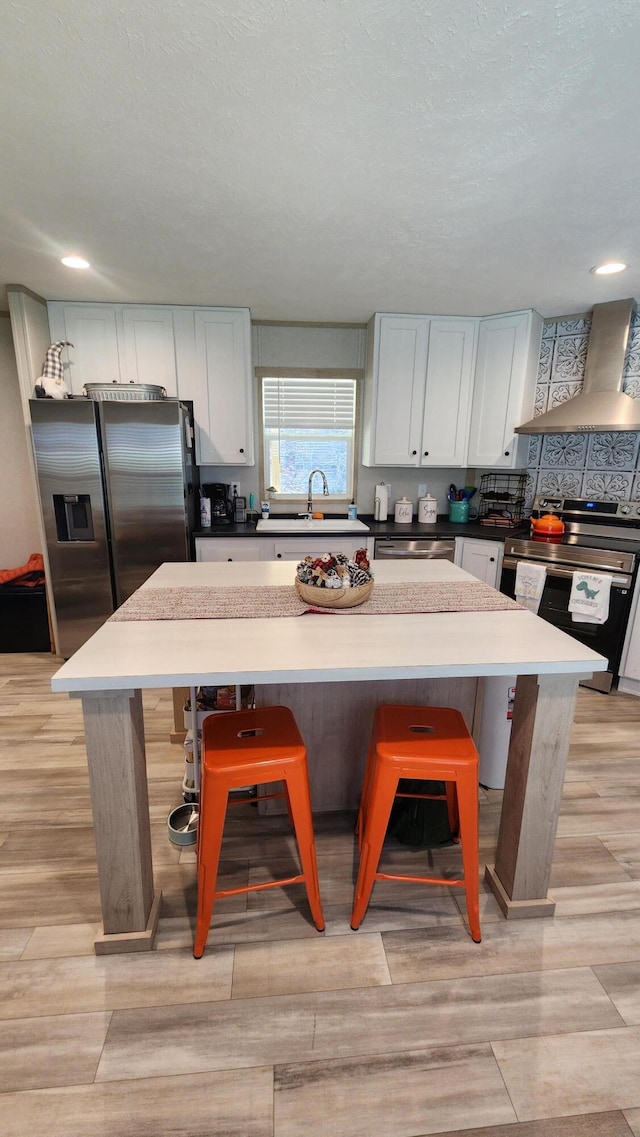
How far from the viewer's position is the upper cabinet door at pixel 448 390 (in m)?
3.57

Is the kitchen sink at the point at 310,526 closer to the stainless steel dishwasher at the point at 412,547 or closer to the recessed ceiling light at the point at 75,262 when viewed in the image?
the stainless steel dishwasher at the point at 412,547

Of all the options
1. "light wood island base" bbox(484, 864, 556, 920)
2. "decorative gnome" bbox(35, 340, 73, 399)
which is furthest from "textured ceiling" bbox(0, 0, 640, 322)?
"light wood island base" bbox(484, 864, 556, 920)

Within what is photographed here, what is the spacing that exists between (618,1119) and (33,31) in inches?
117

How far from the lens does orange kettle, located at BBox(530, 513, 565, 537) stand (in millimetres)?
3371

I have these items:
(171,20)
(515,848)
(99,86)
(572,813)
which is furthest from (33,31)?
(572,813)

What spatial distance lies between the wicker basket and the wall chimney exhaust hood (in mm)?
2448

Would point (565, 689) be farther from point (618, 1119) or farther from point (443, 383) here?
point (443, 383)

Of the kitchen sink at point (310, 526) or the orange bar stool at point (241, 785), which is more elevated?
the kitchen sink at point (310, 526)

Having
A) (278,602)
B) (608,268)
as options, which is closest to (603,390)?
(608,268)

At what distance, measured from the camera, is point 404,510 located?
3904mm

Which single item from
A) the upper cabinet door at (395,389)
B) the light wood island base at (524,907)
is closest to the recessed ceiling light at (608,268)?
the upper cabinet door at (395,389)

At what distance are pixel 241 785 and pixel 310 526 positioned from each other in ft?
8.23

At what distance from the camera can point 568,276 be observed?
2738 mm

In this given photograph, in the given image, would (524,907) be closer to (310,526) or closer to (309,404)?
(310,526)
